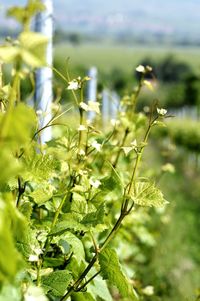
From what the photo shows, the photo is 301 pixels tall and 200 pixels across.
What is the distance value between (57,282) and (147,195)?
0.74ft

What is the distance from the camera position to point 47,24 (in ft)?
6.50

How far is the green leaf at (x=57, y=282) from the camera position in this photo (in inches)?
40.2

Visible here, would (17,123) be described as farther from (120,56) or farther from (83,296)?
(120,56)

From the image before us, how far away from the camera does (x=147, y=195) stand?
1.01m

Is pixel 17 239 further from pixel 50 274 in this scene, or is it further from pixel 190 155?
pixel 190 155

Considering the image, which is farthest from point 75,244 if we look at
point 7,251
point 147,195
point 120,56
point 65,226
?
point 120,56

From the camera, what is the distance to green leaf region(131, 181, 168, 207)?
995 millimetres

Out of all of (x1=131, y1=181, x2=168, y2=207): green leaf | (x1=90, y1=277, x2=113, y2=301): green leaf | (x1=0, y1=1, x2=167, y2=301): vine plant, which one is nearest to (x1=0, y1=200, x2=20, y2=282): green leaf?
(x1=0, y1=1, x2=167, y2=301): vine plant

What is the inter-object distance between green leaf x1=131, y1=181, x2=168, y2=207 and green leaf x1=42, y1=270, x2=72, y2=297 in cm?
19

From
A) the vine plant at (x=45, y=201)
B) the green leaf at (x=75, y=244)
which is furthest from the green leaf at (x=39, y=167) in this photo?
the green leaf at (x=75, y=244)

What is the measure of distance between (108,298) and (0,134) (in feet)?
2.68

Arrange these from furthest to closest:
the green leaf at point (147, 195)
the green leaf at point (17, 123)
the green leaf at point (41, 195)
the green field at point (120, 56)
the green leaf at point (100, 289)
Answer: the green field at point (120, 56)
the green leaf at point (100, 289)
the green leaf at point (41, 195)
the green leaf at point (147, 195)
the green leaf at point (17, 123)

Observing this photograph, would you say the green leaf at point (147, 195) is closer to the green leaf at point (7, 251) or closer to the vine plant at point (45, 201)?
the vine plant at point (45, 201)

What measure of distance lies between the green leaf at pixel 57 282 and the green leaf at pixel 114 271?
67 millimetres
